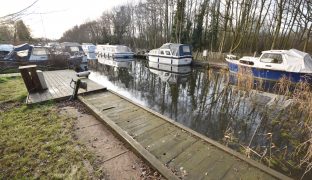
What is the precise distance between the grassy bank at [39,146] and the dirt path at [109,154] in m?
0.17

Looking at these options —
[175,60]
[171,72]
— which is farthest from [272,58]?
[175,60]

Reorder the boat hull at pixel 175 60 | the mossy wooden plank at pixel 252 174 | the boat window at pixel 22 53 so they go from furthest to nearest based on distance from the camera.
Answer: the boat hull at pixel 175 60 → the boat window at pixel 22 53 → the mossy wooden plank at pixel 252 174

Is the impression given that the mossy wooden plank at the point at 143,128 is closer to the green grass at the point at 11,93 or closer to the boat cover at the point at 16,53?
the green grass at the point at 11,93

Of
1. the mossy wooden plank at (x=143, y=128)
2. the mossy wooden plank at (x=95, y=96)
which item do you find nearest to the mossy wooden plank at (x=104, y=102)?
the mossy wooden plank at (x=95, y=96)

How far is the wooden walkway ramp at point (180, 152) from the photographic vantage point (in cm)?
247

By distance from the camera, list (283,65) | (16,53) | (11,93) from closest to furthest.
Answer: (11,93) < (283,65) < (16,53)

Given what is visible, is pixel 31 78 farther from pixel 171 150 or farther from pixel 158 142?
pixel 171 150

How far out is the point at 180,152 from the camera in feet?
9.66

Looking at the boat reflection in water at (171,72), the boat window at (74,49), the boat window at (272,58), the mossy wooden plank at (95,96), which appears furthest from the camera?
the boat window at (74,49)

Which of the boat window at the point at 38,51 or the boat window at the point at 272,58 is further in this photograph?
the boat window at the point at 38,51

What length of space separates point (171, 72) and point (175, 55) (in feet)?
8.55

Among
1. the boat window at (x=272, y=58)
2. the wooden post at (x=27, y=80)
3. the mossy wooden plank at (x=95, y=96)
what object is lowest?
the mossy wooden plank at (x=95, y=96)

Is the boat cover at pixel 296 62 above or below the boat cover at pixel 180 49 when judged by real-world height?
below

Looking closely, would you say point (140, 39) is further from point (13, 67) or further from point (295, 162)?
point (295, 162)
